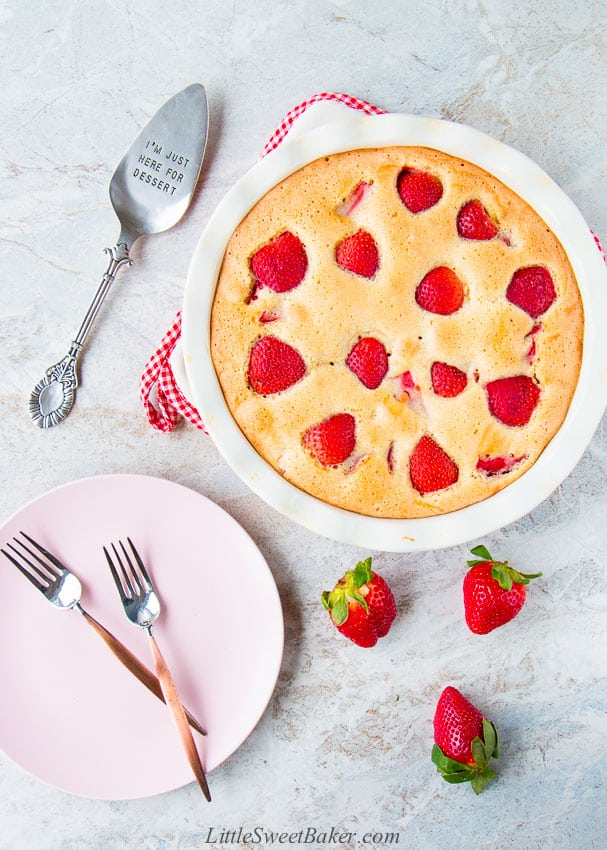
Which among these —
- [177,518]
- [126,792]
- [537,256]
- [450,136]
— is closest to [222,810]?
[126,792]

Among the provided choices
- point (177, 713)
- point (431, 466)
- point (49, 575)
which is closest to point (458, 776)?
point (177, 713)

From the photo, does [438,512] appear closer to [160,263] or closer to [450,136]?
[450,136]

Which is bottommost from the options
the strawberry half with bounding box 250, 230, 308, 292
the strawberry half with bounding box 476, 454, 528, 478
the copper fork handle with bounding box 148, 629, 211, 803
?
the copper fork handle with bounding box 148, 629, 211, 803

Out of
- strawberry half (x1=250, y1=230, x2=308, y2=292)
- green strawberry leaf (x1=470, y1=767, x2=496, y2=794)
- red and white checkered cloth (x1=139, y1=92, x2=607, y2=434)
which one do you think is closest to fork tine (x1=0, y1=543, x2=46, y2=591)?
red and white checkered cloth (x1=139, y1=92, x2=607, y2=434)

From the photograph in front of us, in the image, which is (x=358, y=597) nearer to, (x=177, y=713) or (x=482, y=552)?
(x=482, y=552)

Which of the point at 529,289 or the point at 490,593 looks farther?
the point at 490,593

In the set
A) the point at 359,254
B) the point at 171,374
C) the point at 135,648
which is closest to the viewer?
the point at 359,254

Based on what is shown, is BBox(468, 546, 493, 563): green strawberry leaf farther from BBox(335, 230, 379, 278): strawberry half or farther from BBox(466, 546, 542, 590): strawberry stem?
BBox(335, 230, 379, 278): strawberry half
